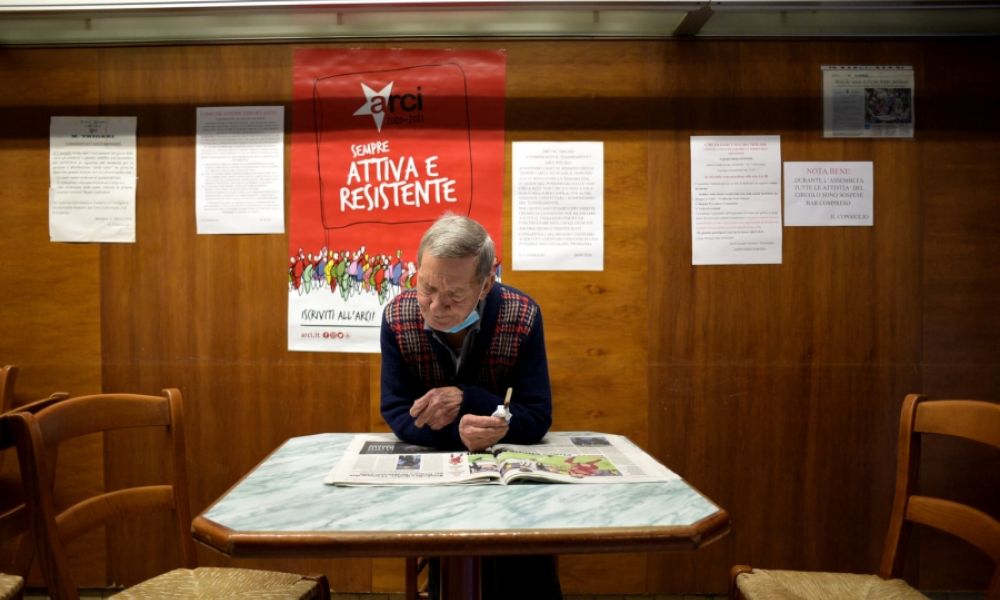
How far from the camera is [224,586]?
1592 millimetres

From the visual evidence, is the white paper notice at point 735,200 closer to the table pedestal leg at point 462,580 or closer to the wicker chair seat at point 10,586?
the table pedestal leg at point 462,580

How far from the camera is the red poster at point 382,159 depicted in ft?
8.42

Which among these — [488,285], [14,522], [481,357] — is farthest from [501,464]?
[14,522]

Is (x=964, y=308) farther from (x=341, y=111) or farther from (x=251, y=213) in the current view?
(x=251, y=213)

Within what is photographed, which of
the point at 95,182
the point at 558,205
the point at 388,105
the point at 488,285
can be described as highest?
the point at 388,105

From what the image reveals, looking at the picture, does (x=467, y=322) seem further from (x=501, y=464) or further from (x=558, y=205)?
(x=558, y=205)

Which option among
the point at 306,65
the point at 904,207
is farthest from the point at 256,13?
the point at 904,207

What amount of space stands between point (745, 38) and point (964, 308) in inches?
55.1

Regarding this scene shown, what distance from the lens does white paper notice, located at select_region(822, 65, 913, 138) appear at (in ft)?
8.38

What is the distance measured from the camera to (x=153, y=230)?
2.61 meters

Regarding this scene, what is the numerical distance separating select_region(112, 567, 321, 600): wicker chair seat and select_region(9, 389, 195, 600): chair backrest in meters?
0.07

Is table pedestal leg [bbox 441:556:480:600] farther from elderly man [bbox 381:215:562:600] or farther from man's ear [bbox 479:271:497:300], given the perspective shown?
man's ear [bbox 479:271:497:300]

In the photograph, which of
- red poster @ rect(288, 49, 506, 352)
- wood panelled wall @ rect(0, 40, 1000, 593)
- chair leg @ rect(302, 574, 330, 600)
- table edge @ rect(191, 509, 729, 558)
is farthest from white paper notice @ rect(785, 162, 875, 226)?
chair leg @ rect(302, 574, 330, 600)

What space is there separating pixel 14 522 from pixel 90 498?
627 millimetres
